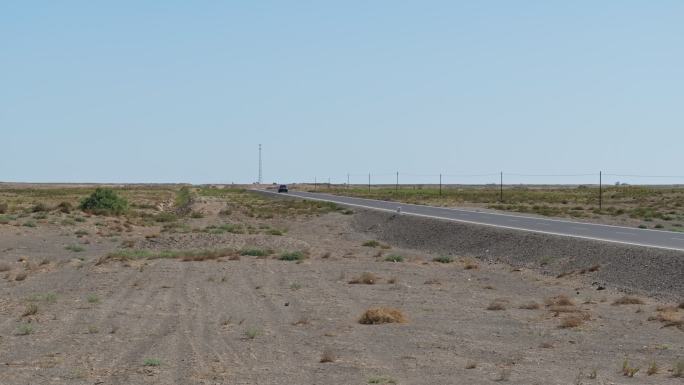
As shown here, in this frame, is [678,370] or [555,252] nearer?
[678,370]

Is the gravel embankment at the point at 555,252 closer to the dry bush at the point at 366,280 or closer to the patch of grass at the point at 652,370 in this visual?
the dry bush at the point at 366,280

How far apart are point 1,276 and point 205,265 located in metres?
6.54

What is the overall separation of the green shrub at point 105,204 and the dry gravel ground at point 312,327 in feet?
124

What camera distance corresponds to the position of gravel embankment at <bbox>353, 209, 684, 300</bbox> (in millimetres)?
25047

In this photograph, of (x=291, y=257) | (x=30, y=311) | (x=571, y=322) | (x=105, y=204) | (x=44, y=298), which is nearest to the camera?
(x=571, y=322)

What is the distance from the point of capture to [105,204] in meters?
71.9

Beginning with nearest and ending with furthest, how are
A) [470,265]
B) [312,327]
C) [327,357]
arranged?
[327,357], [312,327], [470,265]

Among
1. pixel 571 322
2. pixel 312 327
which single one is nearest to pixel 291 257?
pixel 312 327

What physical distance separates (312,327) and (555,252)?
17.0 meters

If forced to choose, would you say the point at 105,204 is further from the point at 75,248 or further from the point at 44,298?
the point at 44,298

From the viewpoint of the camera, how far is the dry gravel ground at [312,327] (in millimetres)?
12781

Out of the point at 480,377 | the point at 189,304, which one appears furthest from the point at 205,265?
the point at 480,377

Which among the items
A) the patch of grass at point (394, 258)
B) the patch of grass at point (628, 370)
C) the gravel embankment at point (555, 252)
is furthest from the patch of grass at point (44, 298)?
the patch of grass at point (394, 258)

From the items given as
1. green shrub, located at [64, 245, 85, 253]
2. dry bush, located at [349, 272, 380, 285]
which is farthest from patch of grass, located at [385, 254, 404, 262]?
green shrub, located at [64, 245, 85, 253]
